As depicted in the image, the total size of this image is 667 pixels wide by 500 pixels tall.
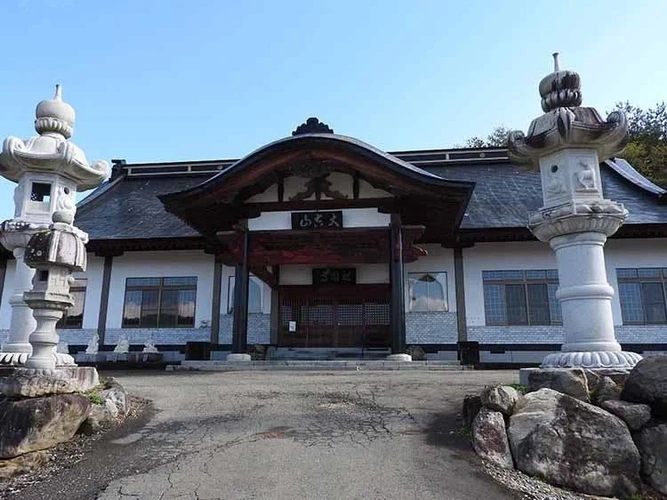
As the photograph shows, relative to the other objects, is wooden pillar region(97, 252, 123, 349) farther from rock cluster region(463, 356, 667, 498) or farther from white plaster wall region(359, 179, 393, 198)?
rock cluster region(463, 356, 667, 498)

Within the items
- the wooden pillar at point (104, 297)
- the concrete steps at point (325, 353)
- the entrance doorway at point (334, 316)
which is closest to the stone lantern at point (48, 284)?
the concrete steps at point (325, 353)

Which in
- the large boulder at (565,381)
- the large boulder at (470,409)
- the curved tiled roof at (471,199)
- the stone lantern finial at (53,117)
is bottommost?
the large boulder at (470,409)

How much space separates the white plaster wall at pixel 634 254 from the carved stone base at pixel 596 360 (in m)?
9.84

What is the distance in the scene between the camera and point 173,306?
15312 mm

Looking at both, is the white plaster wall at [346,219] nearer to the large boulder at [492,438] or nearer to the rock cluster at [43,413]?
the rock cluster at [43,413]

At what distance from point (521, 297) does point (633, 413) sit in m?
10.1

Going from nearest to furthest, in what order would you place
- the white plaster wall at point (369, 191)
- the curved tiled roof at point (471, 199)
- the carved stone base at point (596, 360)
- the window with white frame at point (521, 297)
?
the carved stone base at point (596, 360) → the white plaster wall at point (369, 191) → the window with white frame at point (521, 297) → the curved tiled roof at point (471, 199)

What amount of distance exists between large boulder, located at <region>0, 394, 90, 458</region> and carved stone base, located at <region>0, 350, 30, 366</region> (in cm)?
190

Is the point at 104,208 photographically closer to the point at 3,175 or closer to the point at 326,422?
the point at 3,175

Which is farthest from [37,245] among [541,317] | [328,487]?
[541,317]

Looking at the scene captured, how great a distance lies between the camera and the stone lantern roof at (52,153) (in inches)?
277

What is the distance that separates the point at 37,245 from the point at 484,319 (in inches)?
468

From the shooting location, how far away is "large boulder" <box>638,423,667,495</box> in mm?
4070

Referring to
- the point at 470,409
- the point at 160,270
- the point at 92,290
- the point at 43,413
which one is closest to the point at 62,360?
the point at 43,413
